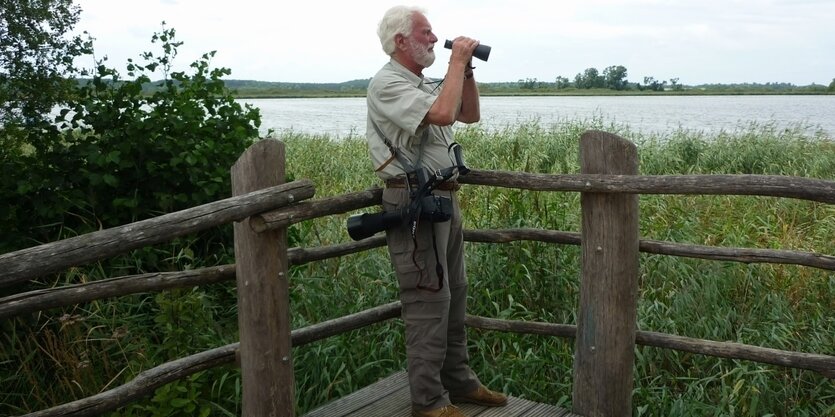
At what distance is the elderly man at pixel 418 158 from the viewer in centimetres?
330

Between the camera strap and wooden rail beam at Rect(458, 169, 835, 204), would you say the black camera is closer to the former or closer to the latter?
the camera strap

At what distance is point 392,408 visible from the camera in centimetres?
382

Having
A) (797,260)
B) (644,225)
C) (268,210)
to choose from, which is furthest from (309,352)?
(644,225)

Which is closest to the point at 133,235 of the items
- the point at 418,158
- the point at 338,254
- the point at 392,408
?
the point at 418,158

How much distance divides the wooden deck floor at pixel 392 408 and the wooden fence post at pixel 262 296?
0.42 m

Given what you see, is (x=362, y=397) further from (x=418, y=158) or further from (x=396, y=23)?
(x=396, y=23)

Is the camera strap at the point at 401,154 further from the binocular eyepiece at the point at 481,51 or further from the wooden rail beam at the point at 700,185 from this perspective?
the wooden rail beam at the point at 700,185

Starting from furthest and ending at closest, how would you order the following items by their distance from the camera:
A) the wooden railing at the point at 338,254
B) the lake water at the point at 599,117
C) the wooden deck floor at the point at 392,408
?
the lake water at the point at 599,117 < the wooden deck floor at the point at 392,408 < the wooden railing at the point at 338,254

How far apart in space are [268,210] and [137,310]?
176 cm

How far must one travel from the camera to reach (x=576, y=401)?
3.90 metres

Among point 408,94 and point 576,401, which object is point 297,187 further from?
point 576,401

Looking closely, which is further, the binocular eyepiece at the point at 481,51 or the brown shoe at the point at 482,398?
the brown shoe at the point at 482,398

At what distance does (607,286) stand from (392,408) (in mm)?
1169

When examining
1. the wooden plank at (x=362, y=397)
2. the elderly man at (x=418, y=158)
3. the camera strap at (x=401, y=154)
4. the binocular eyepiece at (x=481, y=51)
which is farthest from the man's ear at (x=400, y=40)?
the wooden plank at (x=362, y=397)
